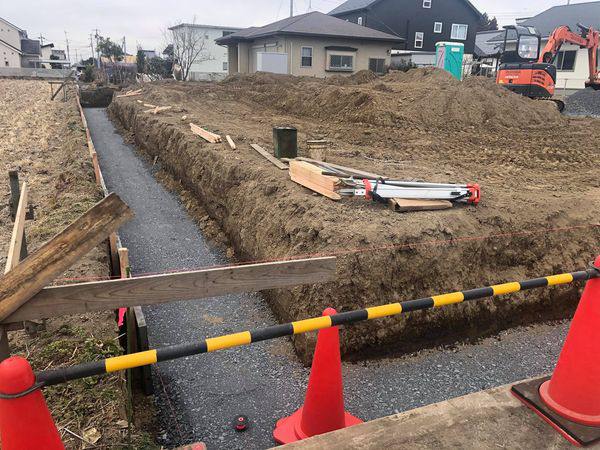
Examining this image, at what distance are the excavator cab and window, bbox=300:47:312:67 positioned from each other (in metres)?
13.3

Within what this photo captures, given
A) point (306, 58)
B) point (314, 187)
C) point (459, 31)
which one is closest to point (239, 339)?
point (314, 187)

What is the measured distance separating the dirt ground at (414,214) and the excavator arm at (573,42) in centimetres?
505

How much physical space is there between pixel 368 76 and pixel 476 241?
66.3ft

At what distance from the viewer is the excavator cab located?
18.5 meters

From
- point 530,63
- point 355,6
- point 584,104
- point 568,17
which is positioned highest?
point 355,6

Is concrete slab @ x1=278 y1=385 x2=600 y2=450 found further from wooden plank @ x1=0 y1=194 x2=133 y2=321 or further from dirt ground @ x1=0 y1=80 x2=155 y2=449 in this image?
wooden plank @ x1=0 y1=194 x2=133 y2=321

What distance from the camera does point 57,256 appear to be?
2396 mm

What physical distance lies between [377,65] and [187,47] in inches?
775

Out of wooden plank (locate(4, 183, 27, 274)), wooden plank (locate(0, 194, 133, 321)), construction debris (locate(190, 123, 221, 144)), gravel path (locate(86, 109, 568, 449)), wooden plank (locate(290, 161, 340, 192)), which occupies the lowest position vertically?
gravel path (locate(86, 109, 568, 449))

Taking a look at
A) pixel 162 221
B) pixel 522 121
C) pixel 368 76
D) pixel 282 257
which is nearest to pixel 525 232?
pixel 282 257

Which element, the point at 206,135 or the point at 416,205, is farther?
the point at 206,135

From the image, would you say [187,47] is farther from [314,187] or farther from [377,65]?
[314,187]

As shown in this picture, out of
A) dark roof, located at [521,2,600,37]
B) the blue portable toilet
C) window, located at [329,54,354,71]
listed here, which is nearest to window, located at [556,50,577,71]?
dark roof, located at [521,2,600,37]

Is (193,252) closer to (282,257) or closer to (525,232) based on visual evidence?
(282,257)
